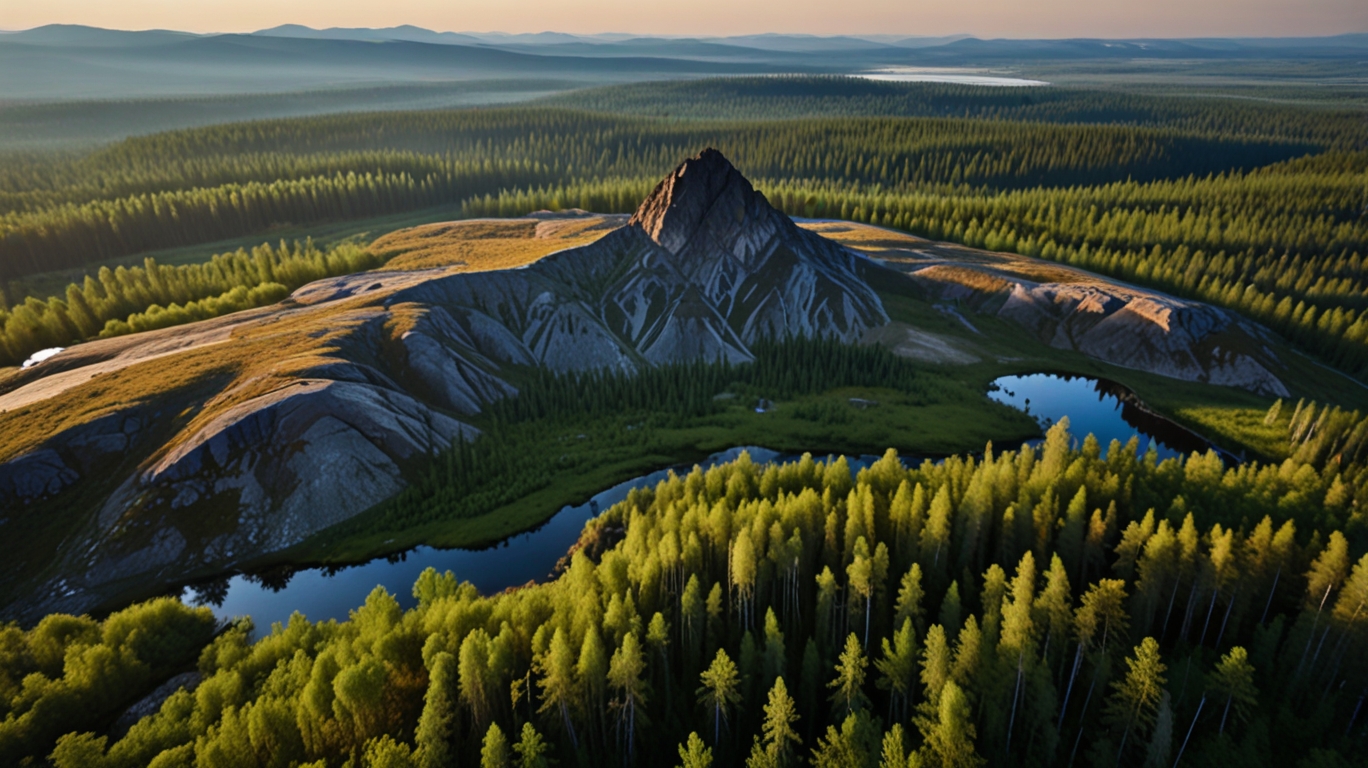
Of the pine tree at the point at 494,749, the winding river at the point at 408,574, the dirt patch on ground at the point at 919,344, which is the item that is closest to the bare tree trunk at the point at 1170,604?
the winding river at the point at 408,574

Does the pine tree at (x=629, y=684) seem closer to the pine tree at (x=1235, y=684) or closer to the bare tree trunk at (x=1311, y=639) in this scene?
the pine tree at (x=1235, y=684)

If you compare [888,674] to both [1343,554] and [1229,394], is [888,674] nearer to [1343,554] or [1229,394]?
[1343,554]

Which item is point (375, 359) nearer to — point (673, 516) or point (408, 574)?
point (408, 574)

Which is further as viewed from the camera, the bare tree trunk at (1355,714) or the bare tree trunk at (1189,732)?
the bare tree trunk at (1355,714)

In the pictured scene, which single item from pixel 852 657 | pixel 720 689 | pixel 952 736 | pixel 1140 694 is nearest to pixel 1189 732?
pixel 1140 694

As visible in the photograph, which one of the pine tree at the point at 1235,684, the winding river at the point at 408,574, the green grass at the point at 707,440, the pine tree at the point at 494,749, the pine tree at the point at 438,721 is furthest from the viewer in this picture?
the green grass at the point at 707,440

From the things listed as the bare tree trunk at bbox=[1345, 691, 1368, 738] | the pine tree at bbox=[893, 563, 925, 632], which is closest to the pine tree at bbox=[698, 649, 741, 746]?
A: the pine tree at bbox=[893, 563, 925, 632]

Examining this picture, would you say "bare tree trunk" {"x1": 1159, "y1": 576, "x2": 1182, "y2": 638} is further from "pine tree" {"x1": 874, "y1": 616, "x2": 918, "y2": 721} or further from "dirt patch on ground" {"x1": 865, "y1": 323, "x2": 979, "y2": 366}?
"dirt patch on ground" {"x1": 865, "y1": 323, "x2": 979, "y2": 366}
